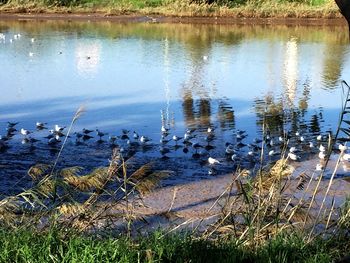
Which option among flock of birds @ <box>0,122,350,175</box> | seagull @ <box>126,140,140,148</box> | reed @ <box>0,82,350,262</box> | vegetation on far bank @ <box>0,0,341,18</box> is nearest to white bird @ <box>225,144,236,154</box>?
flock of birds @ <box>0,122,350,175</box>

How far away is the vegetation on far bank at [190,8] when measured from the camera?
92.0 ft

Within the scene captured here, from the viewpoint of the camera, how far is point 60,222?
15.9 ft

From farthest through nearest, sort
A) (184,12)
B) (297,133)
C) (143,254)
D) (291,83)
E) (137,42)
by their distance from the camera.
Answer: (184,12) → (137,42) → (291,83) → (297,133) → (143,254)

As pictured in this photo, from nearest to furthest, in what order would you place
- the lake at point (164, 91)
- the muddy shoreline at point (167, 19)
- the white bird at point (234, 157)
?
the white bird at point (234, 157) < the lake at point (164, 91) < the muddy shoreline at point (167, 19)

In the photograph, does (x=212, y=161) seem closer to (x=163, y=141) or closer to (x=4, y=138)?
(x=163, y=141)

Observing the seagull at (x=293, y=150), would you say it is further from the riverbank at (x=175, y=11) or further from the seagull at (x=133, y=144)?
the riverbank at (x=175, y=11)

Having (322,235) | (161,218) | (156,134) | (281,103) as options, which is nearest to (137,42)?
(281,103)

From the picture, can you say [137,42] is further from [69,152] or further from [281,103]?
[69,152]

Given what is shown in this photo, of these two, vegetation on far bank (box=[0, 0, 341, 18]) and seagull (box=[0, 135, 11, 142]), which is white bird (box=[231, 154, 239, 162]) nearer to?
seagull (box=[0, 135, 11, 142])

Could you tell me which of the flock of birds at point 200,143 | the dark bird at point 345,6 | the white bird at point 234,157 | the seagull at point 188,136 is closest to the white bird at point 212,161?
the flock of birds at point 200,143

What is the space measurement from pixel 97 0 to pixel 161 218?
2618 centimetres

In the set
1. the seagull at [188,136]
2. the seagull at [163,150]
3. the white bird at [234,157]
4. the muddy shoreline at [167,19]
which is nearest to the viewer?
the white bird at [234,157]

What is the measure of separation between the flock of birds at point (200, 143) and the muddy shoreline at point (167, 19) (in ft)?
59.9

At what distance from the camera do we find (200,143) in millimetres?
8789
